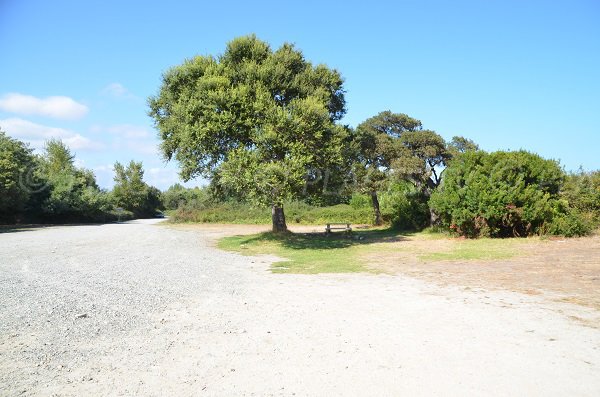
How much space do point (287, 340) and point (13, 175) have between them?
110 ft

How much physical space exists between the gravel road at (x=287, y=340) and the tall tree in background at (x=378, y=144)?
15.7 m

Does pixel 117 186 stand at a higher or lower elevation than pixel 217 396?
higher

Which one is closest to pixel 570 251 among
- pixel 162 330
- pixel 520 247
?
pixel 520 247

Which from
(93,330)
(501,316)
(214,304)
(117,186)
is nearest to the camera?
(93,330)

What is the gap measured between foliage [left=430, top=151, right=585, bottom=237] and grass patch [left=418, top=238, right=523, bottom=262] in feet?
4.24

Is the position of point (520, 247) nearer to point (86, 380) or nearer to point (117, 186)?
point (86, 380)

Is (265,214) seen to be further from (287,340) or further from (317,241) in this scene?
(287,340)

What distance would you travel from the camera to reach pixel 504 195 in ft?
57.8

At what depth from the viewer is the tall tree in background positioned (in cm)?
2380

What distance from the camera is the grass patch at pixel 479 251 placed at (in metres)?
13.0

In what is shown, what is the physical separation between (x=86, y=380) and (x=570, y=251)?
49.1ft

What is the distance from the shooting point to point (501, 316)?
606 cm

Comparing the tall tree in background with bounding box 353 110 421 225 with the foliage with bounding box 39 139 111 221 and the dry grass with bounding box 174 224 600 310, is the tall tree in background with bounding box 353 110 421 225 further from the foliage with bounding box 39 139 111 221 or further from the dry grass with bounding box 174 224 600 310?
the foliage with bounding box 39 139 111 221

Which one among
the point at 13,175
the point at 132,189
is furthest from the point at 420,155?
the point at 132,189
